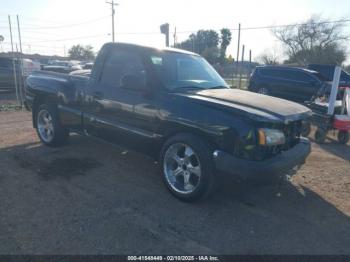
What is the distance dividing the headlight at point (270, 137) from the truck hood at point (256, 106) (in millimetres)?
135

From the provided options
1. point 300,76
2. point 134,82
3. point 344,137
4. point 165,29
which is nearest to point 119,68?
point 134,82

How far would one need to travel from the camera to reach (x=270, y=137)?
3.41 meters

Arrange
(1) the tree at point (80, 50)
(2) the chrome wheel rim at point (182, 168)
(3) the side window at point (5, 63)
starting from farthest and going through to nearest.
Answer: (1) the tree at point (80, 50) → (3) the side window at point (5, 63) → (2) the chrome wheel rim at point (182, 168)

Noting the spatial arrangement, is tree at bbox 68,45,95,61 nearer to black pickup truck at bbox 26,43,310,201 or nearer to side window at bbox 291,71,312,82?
side window at bbox 291,71,312,82

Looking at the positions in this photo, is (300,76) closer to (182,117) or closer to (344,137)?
(344,137)

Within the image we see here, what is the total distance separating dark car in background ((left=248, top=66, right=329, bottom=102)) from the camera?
13.2m

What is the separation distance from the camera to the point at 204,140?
365 centimetres

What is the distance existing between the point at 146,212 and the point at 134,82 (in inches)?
65.1

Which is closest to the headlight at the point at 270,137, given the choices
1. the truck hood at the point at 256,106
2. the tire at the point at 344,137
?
the truck hood at the point at 256,106

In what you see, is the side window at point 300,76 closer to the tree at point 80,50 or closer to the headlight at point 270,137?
the headlight at point 270,137

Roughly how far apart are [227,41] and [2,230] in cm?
7272

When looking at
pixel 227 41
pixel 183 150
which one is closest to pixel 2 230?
pixel 183 150

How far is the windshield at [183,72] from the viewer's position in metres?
4.18

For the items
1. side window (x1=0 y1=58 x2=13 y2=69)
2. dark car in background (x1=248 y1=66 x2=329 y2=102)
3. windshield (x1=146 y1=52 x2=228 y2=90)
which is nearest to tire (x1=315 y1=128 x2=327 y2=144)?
windshield (x1=146 y1=52 x2=228 y2=90)
